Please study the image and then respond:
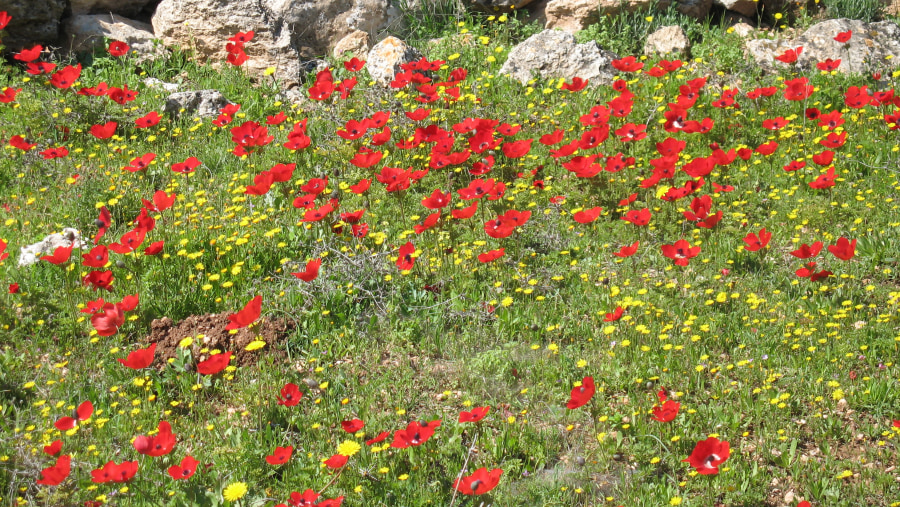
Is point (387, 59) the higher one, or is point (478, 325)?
point (387, 59)

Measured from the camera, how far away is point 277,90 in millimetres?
7602

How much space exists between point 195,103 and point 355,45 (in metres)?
1.93

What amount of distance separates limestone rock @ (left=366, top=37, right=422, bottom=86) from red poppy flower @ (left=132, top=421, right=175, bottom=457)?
4.79 m

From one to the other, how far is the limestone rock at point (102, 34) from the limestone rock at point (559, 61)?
355 cm

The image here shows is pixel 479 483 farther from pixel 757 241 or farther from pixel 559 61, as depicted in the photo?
pixel 559 61

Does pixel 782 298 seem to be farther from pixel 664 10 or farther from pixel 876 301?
pixel 664 10

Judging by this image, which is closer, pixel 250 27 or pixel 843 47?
pixel 843 47

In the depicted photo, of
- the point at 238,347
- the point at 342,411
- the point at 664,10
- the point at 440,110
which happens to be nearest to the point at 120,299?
the point at 238,347

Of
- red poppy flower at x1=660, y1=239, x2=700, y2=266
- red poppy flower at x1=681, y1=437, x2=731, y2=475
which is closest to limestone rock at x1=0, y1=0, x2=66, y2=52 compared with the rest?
red poppy flower at x1=660, y1=239, x2=700, y2=266

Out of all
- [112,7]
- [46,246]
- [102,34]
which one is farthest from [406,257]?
[112,7]

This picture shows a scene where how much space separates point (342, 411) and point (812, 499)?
2012mm

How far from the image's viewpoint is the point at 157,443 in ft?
10.3

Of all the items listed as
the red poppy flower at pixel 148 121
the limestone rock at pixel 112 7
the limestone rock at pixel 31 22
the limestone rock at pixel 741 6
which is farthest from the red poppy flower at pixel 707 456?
the limestone rock at pixel 112 7

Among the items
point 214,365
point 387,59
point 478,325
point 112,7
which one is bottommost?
point 478,325
